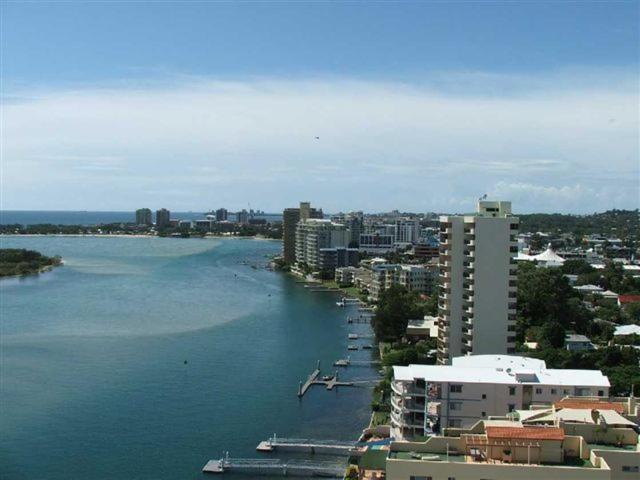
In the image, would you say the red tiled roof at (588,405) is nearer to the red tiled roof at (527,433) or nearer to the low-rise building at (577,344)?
the red tiled roof at (527,433)

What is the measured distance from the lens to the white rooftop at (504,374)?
7.39 meters

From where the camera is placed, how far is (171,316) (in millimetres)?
17719

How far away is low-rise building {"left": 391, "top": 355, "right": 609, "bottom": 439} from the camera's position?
7277mm

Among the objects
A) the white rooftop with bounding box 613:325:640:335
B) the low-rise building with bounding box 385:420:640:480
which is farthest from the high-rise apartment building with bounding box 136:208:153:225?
the low-rise building with bounding box 385:420:640:480

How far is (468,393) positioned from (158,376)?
5.89 m

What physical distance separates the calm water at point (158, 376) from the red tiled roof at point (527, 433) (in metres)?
4.38

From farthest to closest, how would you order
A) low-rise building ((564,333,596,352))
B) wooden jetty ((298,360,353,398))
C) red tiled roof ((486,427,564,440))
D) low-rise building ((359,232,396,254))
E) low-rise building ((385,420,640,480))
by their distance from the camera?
low-rise building ((359,232,396,254)) → low-rise building ((564,333,596,352)) → wooden jetty ((298,360,353,398)) → red tiled roof ((486,427,564,440)) → low-rise building ((385,420,640,480))

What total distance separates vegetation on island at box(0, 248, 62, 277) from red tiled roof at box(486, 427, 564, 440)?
87.9 ft

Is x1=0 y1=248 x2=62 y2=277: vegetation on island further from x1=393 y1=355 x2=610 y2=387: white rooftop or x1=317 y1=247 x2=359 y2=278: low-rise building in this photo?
x1=393 y1=355 x2=610 y2=387: white rooftop

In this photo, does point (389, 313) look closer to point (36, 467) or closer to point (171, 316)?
point (171, 316)

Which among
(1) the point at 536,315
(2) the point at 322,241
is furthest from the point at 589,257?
(1) the point at 536,315

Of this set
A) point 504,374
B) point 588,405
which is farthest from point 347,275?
point 588,405

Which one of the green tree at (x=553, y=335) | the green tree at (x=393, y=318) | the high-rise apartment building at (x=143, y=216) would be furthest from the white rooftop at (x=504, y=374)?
the high-rise apartment building at (x=143, y=216)

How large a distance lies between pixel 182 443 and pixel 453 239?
449 cm
